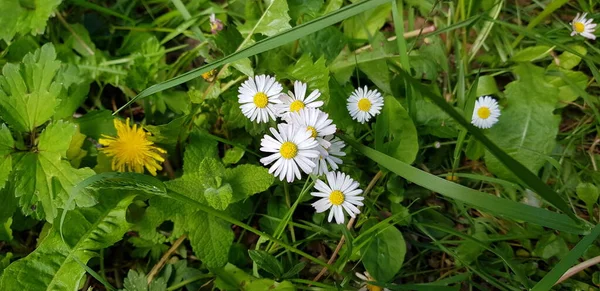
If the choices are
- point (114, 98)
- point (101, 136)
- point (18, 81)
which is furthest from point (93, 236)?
point (114, 98)

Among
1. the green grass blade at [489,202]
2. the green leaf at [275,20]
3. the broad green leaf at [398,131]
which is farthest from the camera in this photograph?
the green leaf at [275,20]

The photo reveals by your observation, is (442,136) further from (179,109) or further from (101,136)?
(101,136)

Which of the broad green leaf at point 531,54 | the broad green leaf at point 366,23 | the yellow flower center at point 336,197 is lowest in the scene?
the yellow flower center at point 336,197

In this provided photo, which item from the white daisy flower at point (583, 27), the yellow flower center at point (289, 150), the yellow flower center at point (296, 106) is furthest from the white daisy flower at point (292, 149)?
the white daisy flower at point (583, 27)

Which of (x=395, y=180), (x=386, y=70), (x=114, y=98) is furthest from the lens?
(x=114, y=98)

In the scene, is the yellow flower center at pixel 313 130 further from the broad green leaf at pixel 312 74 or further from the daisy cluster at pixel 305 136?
the broad green leaf at pixel 312 74

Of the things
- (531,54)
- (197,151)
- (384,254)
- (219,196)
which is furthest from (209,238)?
(531,54)

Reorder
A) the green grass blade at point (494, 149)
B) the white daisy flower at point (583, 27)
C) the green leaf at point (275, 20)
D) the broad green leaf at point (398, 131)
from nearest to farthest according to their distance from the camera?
1. the green grass blade at point (494, 149)
2. the broad green leaf at point (398, 131)
3. the green leaf at point (275, 20)
4. the white daisy flower at point (583, 27)

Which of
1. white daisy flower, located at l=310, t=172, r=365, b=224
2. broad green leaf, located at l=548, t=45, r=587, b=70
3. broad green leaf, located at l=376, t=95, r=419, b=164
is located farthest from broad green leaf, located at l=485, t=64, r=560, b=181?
white daisy flower, located at l=310, t=172, r=365, b=224
